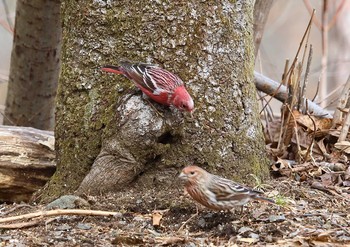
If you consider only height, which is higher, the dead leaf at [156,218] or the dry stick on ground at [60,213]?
the dead leaf at [156,218]

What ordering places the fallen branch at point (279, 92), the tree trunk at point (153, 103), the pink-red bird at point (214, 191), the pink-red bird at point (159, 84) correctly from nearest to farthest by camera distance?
the pink-red bird at point (214, 191)
the pink-red bird at point (159, 84)
the tree trunk at point (153, 103)
the fallen branch at point (279, 92)

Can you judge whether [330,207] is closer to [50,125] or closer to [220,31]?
[220,31]

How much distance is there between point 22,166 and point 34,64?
2.15 metres

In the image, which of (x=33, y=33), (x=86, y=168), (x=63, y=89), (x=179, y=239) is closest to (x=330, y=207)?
(x=179, y=239)

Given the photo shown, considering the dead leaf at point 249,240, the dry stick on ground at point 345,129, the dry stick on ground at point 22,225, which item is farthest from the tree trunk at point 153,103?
the dry stick on ground at point 345,129

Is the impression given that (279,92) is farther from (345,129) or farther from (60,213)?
(60,213)

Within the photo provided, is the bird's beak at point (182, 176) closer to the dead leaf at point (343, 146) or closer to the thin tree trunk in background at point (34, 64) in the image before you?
the dead leaf at point (343, 146)

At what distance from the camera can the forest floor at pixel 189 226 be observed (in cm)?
369

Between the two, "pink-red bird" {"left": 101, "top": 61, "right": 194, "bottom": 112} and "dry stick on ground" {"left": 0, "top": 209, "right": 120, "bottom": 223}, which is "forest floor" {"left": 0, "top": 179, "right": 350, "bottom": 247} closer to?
"dry stick on ground" {"left": 0, "top": 209, "right": 120, "bottom": 223}

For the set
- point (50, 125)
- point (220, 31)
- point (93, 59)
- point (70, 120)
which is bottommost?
point (50, 125)

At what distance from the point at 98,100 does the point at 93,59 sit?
0.92 ft

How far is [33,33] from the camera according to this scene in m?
6.71

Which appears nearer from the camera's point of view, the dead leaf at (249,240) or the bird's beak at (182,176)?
the dead leaf at (249,240)

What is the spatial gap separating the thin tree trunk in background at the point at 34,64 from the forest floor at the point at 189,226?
2.69m
